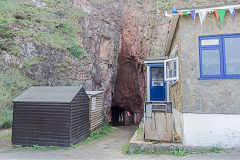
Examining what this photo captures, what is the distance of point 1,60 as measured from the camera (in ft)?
41.3

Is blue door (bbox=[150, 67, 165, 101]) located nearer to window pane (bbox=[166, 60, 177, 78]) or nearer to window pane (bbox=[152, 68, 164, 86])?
window pane (bbox=[152, 68, 164, 86])

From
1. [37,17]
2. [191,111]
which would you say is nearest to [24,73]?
[37,17]

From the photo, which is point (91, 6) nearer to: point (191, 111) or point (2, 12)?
point (2, 12)

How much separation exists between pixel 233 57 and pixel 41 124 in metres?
8.14

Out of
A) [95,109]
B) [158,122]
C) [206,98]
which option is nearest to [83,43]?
[95,109]

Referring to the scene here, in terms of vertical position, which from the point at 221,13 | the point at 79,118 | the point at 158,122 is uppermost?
the point at 221,13

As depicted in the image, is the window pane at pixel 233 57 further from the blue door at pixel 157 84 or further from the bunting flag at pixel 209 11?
the blue door at pixel 157 84

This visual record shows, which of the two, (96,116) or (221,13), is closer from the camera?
(221,13)

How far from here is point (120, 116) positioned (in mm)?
30719

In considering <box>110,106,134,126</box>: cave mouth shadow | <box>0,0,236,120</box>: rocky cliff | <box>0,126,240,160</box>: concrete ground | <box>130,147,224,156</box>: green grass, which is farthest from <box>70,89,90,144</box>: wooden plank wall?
<box>110,106,134,126</box>: cave mouth shadow

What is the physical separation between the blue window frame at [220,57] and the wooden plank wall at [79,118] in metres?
5.48

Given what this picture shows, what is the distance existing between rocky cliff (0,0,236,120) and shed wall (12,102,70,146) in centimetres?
403

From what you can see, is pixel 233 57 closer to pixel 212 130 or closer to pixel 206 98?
pixel 206 98

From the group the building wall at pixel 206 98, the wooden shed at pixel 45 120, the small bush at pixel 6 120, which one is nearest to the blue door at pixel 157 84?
the building wall at pixel 206 98
